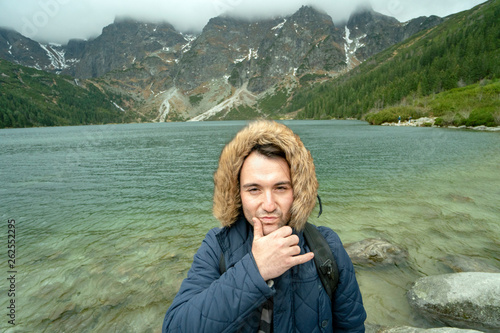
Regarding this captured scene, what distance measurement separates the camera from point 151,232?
33.5 feet

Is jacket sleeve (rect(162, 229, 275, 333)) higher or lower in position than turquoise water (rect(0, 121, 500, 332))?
higher

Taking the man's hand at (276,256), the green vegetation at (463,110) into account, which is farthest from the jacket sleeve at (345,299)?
the green vegetation at (463,110)

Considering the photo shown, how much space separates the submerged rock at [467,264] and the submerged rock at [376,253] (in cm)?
112

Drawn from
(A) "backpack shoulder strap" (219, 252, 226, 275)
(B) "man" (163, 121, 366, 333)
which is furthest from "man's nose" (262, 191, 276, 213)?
(A) "backpack shoulder strap" (219, 252, 226, 275)

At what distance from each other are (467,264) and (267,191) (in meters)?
8.00

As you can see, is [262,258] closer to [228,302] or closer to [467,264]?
[228,302]

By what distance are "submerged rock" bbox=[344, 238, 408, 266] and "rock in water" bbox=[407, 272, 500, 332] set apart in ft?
5.39

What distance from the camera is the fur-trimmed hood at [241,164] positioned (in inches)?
98.4

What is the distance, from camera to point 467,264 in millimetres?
6781

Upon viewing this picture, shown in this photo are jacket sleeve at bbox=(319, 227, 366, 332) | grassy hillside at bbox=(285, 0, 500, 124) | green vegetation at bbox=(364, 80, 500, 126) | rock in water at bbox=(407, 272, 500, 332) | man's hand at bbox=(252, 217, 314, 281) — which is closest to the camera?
man's hand at bbox=(252, 217, 314, 281)

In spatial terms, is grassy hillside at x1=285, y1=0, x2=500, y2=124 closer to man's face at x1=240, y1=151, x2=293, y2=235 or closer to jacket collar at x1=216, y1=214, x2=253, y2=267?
man's face at x1=240, y1=151, x2=293, y2=235

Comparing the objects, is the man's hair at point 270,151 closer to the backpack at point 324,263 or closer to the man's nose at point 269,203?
the man's nose at point 269,203

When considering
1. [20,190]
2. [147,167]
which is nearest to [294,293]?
[20,190]

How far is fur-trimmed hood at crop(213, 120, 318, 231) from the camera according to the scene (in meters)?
2.50
